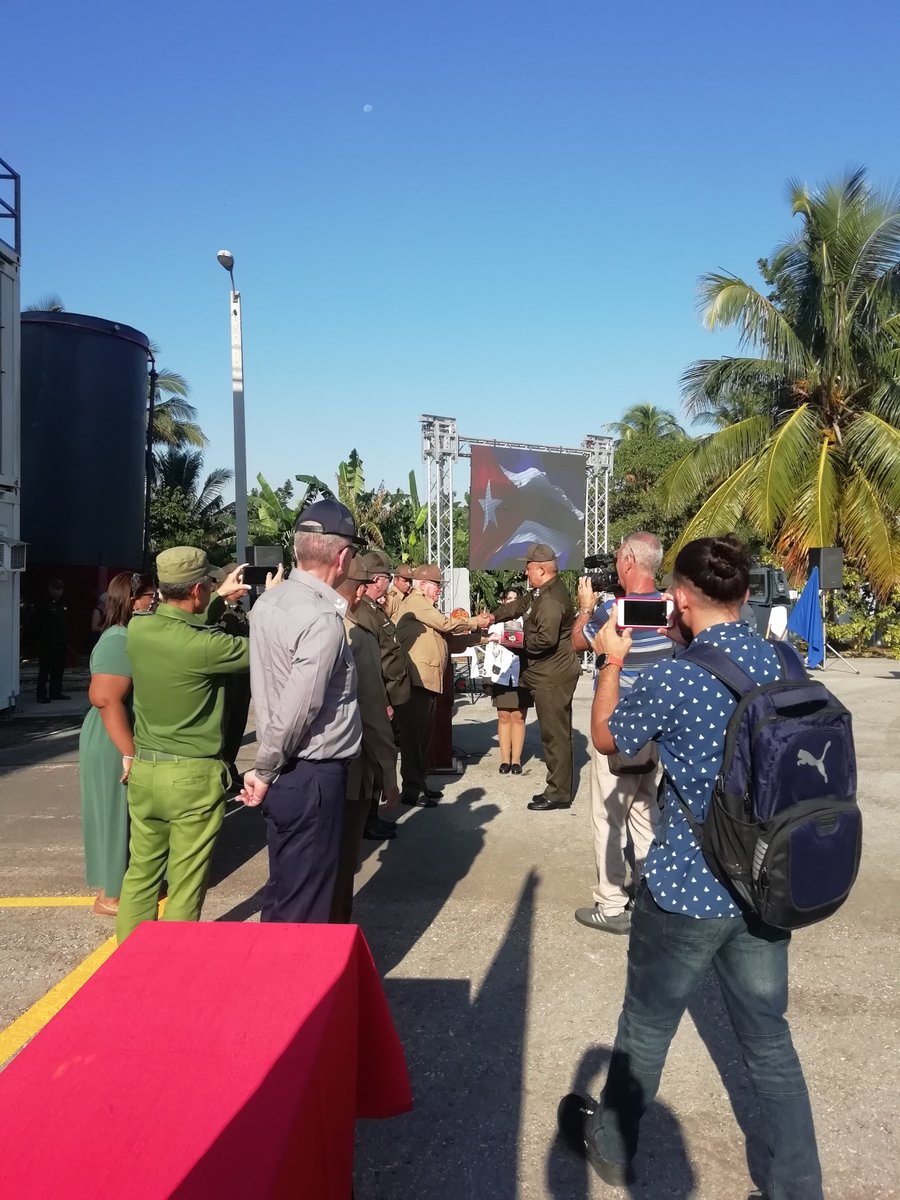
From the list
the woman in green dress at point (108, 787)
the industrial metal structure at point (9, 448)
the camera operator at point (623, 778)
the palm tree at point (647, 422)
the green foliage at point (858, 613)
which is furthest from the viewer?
the palm tree at point (647, 422)

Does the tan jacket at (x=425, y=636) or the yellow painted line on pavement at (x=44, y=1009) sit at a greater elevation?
the tan jacket at (x=425, y=636)

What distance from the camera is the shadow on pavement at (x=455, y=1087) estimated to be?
256 centimetres

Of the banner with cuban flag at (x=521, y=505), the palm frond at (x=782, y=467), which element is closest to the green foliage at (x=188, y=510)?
the banner with cuban flag at (x=521, y=505)

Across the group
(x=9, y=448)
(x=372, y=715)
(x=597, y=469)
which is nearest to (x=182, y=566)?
(x=372, y=715)

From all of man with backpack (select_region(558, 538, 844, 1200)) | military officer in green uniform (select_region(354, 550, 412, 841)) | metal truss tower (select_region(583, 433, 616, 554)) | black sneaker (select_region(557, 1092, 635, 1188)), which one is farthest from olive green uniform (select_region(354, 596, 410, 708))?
metal truss tower (select_region(583, 433, 616, 554))

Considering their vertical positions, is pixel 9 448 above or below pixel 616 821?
above

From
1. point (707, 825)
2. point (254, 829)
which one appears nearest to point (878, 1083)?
point (707, 825)

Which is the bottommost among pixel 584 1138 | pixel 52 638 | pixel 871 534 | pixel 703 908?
pixel 584 1138

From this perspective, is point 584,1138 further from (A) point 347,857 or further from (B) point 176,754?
(B) point 176,754

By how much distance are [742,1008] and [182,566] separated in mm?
2511

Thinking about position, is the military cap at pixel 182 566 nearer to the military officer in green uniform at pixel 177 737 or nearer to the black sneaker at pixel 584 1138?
the military officer in green uniform at pixel 177 737

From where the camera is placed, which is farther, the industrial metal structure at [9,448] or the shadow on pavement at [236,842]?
the industrial metal structure at [9,448]

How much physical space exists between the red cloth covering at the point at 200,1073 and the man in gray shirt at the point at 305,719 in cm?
81

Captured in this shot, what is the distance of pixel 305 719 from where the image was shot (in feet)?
9.63
